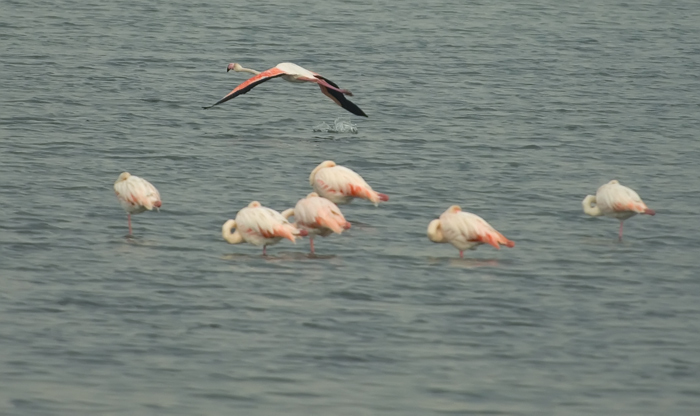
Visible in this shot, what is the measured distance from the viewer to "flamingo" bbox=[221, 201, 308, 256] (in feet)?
40.2

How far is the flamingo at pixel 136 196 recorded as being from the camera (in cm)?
1340

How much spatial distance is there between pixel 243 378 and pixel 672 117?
14075 millimetres

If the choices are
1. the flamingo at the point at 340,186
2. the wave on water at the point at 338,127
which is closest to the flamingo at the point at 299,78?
the wave on water at the point at 338,127

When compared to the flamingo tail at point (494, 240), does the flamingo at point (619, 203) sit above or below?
above

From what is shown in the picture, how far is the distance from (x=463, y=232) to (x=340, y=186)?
218cm

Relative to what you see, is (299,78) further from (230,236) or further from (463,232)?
(463,232)

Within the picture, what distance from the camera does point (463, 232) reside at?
1241cm

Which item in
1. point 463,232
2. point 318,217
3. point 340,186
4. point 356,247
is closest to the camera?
point 463,232

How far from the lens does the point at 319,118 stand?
889 inches

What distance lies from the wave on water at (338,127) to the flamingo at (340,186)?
21.2 ft

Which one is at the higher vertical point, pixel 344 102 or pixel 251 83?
pixel 251 83

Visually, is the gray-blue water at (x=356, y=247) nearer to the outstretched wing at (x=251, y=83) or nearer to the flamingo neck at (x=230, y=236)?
the flamingo neck at (x=230, y=236)

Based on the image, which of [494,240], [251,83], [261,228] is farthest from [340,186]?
[251,83]

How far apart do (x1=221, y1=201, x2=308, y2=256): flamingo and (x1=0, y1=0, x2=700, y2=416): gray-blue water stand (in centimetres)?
22
